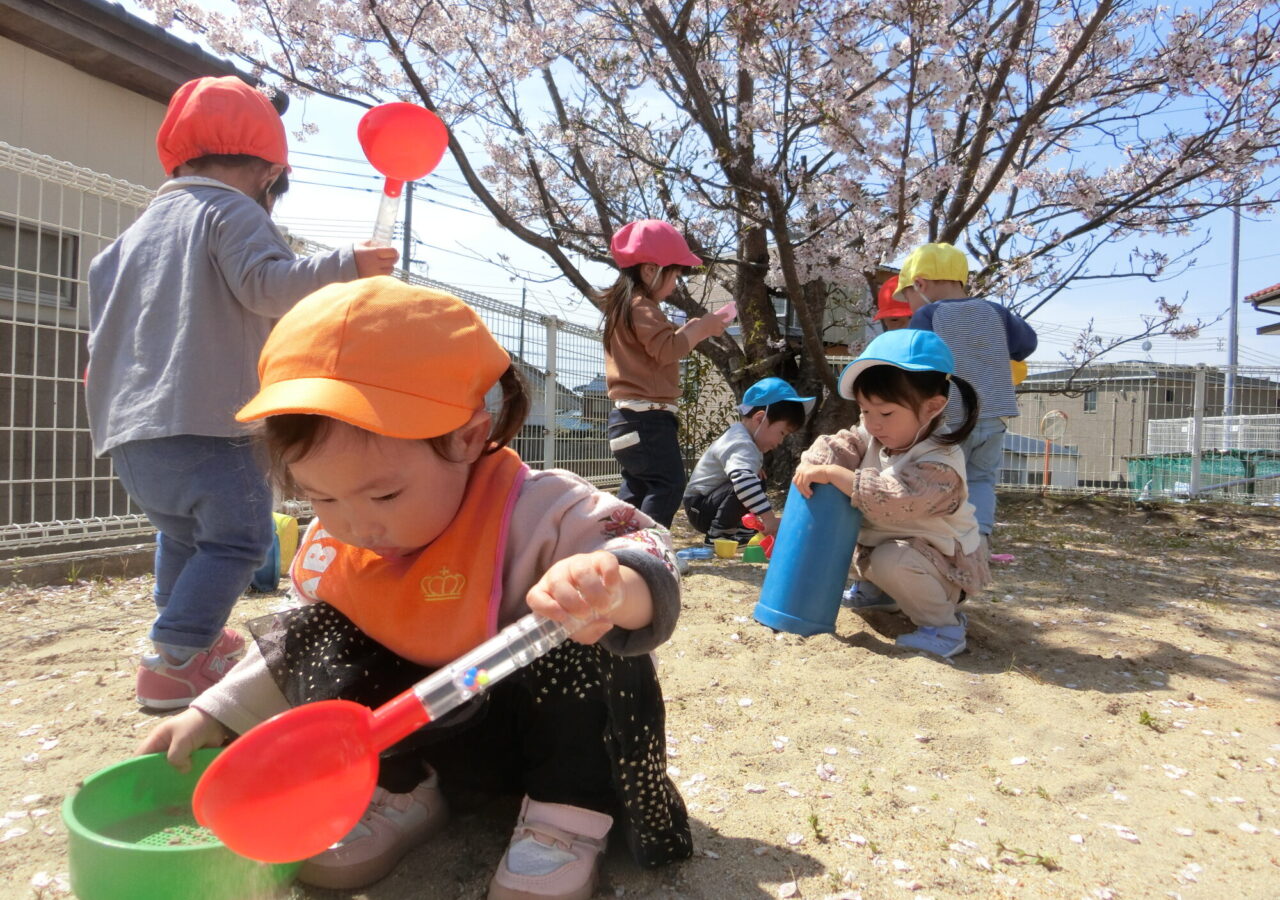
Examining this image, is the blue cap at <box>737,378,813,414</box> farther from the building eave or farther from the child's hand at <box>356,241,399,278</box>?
the building eave

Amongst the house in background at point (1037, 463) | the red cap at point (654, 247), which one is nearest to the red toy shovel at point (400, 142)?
the red cap at point (654, 247)

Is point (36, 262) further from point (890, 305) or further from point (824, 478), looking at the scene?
point (890, 305)

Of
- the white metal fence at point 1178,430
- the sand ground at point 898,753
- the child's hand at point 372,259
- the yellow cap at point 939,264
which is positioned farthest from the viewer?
the white metal fence at point 1178,430

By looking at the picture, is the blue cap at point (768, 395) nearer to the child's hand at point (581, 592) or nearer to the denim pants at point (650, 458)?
the denim pants at point (650, 458)

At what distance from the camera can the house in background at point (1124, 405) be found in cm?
884

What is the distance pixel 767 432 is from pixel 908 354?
7.58ft

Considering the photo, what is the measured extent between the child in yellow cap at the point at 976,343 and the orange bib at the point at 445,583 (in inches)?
95.0

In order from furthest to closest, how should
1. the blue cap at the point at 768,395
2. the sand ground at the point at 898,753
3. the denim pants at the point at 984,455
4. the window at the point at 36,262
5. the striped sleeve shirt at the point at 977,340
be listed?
the blue cap at the point at 768,395 < the window at the point at 36,262 < the striped sleeve shirt at the point at 977,340 < the denim pants at the point at 984,455 < the sand ground at the point at 898,753

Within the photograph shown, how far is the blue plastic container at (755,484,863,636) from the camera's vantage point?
8.42 ft

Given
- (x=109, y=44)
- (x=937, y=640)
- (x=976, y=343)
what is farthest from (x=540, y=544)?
(x=109, y=44)

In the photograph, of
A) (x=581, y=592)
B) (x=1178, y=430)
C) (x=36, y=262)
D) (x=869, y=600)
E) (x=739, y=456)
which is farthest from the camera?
(x=1178, y=430)

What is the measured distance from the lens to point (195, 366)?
71.2 inches

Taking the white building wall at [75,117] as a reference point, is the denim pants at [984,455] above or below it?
below

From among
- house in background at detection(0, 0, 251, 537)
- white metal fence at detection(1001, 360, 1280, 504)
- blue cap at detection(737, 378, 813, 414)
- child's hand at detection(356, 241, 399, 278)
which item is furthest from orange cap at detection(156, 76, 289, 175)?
white metal fence at detection(1001, 360, 1280, 504)
